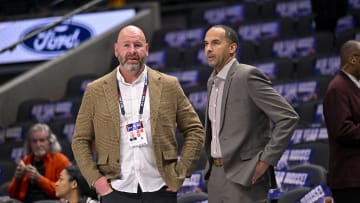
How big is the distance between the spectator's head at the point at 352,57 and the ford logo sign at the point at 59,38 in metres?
6.59

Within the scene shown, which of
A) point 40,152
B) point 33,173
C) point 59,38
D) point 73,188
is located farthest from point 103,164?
point 59,38

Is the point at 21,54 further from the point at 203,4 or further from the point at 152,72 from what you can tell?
the point at 152,72

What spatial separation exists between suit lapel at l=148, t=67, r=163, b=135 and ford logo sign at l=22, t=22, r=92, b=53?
6842mm

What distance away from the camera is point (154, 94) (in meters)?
4.97

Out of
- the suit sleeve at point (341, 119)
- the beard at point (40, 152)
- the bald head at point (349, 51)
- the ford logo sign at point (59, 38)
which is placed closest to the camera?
the suit sleeve at point (341, 119)

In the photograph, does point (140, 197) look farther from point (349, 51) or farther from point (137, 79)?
point (349, 51)

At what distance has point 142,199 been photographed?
4.88 metres

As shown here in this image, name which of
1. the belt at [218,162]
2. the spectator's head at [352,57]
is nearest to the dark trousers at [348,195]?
the spectator's head at [352,57]

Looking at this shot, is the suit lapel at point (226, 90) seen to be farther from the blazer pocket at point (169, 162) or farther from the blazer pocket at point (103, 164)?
the blazer pocket at point (103, 164)

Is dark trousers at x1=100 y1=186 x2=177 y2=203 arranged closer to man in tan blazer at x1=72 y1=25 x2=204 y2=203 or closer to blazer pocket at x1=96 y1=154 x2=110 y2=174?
man in tan blazer at x1=72 y1=25 x2=204 y2=203

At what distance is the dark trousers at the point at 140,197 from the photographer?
4875mm

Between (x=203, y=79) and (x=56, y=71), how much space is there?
6.92 feet

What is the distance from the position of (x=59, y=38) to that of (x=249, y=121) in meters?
7.32

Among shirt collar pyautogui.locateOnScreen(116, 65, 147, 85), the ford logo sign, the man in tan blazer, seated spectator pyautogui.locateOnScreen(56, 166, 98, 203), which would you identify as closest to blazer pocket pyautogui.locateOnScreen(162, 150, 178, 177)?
the man in tan blazer
